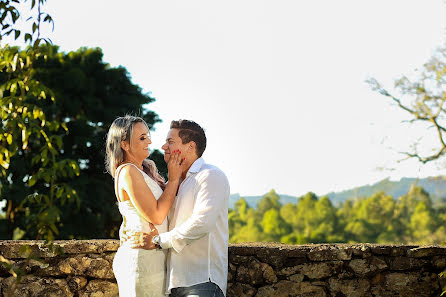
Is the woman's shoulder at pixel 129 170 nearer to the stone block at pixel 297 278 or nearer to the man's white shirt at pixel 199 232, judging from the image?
the man's white shirt at pixel 199 232

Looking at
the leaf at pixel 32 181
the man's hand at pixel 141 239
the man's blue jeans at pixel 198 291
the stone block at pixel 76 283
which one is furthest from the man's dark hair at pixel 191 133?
the stone block at pixel 76 283

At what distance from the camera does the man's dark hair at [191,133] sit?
3521 millimetres

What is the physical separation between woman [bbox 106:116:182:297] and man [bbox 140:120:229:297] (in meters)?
0.07

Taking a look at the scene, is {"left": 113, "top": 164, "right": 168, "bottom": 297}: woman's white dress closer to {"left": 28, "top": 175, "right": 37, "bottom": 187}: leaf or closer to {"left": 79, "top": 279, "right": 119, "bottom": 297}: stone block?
{"left": 28, "top": 175, "right": 37, "bottom": 187}: leaf

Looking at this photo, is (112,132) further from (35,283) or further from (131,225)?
(35,283)

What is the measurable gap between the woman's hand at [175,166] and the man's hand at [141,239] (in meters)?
0.32

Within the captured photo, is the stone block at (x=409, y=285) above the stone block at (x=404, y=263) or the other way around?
the other way around

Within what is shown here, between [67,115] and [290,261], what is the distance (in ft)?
56.4

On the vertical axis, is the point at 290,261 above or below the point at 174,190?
below

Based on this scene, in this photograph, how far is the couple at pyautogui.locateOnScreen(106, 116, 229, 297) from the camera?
3.18 m

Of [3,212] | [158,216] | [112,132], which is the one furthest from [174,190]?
[3,212]

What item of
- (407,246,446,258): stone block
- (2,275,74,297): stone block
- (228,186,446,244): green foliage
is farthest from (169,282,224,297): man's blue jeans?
(228,186,446,244): green foliage

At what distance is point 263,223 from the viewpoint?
73.7 m

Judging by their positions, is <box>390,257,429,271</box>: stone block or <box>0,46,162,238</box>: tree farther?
<box>0,46,162,238</box>: tree
